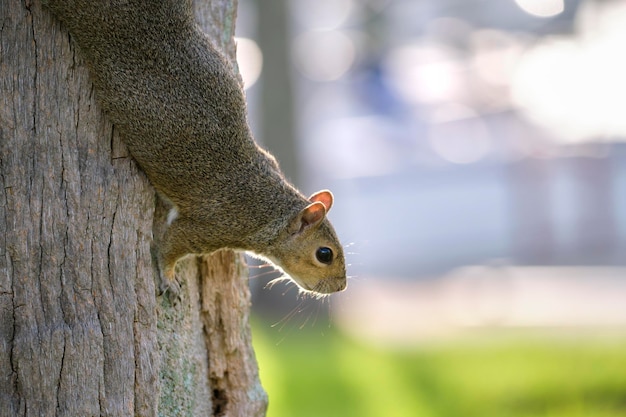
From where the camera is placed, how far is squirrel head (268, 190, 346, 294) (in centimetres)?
330

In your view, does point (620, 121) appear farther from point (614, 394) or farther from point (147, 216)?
point (147, 216)

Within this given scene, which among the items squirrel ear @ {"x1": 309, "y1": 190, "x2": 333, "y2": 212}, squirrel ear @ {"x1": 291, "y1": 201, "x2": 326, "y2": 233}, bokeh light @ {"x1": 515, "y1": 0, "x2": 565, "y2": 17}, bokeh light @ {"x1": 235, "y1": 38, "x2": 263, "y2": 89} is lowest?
squirrel ear @ {"x1": 291, "y1": 201, "x2": 326, "y2": 233}

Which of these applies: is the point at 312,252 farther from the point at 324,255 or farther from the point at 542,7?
the point at 542,7

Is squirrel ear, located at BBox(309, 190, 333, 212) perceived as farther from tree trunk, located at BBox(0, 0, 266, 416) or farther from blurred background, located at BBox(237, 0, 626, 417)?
blurred background, located at BBox(237, 0, 626, 417)

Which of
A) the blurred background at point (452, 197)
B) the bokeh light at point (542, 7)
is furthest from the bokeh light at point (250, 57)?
the bokeh light at point (542, 7)

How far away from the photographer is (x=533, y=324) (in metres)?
8.09

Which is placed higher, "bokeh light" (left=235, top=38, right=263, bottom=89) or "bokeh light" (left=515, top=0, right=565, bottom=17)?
"bokeh light" (left=515, top=0, right=565, bottom=17)

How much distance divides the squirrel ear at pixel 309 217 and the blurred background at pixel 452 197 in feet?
6.08

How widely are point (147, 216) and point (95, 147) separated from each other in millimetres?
252

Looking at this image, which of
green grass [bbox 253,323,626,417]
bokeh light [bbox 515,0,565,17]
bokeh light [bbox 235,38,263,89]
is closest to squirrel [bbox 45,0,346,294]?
green grass [bbox 253,323,626,417]

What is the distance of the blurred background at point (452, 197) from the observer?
5434 millimetres

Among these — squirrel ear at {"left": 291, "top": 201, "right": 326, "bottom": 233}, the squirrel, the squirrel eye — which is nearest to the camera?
the squirrel

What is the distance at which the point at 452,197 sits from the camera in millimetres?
13438

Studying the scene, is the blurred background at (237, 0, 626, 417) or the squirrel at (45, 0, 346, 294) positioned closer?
the squirrel at (45, 0, 346, 294)
